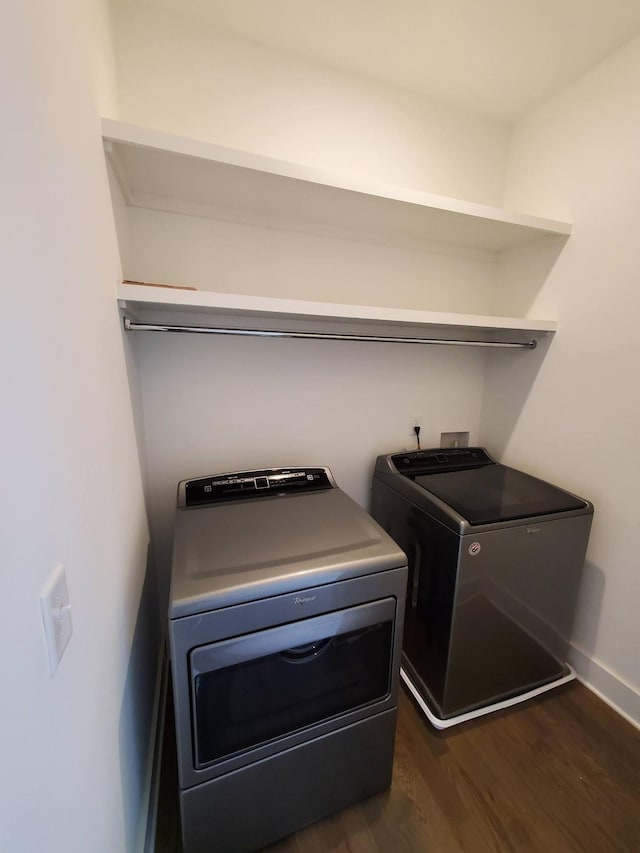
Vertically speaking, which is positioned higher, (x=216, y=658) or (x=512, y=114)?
(x=512, y=114)

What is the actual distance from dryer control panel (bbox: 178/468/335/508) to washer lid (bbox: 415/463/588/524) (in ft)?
1.55

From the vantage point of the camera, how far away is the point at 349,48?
1.35 metres

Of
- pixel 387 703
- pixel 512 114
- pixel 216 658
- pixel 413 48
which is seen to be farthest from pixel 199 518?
pixel 512 114

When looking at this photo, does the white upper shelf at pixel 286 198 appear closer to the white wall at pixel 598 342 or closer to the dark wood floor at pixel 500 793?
the white wall at pixel 598 342

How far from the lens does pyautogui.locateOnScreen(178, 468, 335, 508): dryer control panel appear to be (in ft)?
4.40

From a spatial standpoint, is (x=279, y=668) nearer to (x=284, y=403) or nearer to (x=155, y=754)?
(x=155, y=754)

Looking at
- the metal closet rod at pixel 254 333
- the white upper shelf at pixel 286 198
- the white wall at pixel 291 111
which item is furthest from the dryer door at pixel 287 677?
the white wall at pixel 291 111

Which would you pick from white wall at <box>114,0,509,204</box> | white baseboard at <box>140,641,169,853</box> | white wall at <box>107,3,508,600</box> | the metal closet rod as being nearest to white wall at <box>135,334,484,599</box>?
white wall at <box>107,3,508,600</box>

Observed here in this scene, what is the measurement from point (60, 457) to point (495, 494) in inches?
59.1

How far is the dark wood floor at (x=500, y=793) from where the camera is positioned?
1061 mm

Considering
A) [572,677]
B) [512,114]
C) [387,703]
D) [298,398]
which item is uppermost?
[512,114]

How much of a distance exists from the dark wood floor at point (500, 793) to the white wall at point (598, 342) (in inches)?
11.6

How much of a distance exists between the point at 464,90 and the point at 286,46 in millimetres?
792

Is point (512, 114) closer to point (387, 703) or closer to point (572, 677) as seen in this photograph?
point (387, 703)
